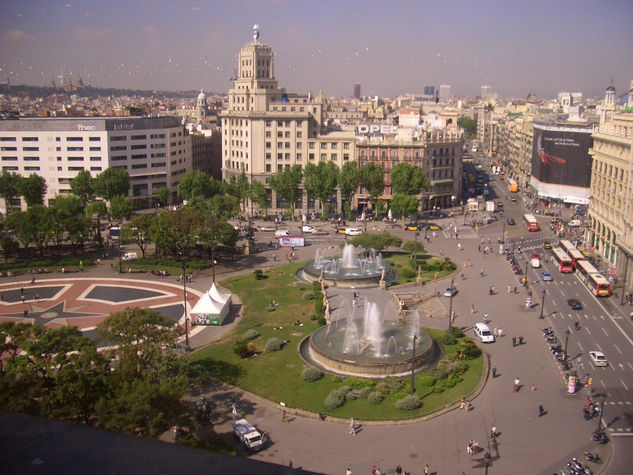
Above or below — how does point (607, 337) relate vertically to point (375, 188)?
below

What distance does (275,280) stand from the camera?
61.8 meters

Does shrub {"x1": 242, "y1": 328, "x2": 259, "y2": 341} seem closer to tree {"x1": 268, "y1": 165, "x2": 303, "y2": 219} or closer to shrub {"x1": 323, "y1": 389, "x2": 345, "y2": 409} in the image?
shrub {"x1": 323, "y1": 389, "x2": 345, "y2": 409}

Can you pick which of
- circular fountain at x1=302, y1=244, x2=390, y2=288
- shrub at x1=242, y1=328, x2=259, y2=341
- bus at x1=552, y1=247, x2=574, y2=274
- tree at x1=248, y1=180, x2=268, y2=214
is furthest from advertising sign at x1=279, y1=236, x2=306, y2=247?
shrub at x1=242, y1=328, x2=259, y2=341

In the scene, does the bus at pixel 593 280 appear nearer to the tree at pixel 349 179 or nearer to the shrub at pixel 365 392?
the shrub at pixel 365 392

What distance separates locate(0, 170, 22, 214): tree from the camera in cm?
8819

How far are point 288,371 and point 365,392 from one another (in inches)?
234

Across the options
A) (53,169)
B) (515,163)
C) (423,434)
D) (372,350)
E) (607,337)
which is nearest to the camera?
(423,434)

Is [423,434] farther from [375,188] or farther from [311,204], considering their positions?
[311,204]

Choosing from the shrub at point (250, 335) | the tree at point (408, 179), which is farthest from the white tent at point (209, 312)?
the tree at point (408, 179)

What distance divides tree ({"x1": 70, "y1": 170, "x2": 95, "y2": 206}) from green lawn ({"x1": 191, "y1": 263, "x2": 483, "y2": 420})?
155 ft

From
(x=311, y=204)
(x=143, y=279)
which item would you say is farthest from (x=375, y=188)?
(x=143, y=279)

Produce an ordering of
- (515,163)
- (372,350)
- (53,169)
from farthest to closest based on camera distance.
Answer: (515,163), (53,169), (372,350)

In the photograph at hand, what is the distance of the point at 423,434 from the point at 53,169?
86.1m

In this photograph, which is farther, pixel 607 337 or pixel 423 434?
pixel 607 337
